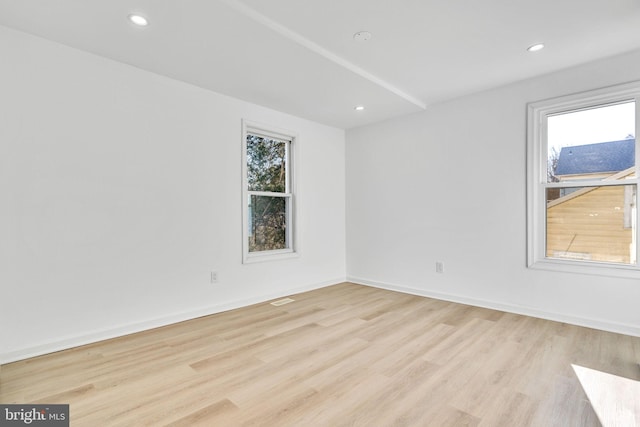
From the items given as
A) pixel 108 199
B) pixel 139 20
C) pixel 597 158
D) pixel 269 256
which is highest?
pixel 139 20

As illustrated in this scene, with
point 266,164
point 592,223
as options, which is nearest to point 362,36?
point 266,164

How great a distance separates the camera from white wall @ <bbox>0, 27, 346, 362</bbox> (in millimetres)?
2342

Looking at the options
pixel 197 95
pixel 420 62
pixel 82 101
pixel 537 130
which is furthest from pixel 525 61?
pixel 82 101

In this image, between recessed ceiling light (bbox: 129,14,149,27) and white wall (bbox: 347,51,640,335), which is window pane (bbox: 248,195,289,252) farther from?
recessed ceiling light (bbox: 129,14,149,27)

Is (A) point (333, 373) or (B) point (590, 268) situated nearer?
(A) point (333, 373)

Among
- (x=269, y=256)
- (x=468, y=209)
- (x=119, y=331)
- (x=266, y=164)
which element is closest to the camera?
(x=119, y=331)

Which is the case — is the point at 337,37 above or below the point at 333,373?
above

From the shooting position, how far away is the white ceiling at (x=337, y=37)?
83.2 inches

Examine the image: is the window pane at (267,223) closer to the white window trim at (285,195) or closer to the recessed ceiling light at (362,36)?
the white window trim at (285,195)

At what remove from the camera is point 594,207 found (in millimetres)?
3002

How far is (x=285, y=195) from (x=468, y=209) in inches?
90.8

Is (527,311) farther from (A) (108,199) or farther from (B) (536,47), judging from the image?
(A) (108,199)

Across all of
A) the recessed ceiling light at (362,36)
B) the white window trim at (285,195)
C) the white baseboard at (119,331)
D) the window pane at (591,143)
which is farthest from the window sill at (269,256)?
the window pane at (591,143)

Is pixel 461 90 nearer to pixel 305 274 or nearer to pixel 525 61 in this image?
pixel 525 61
